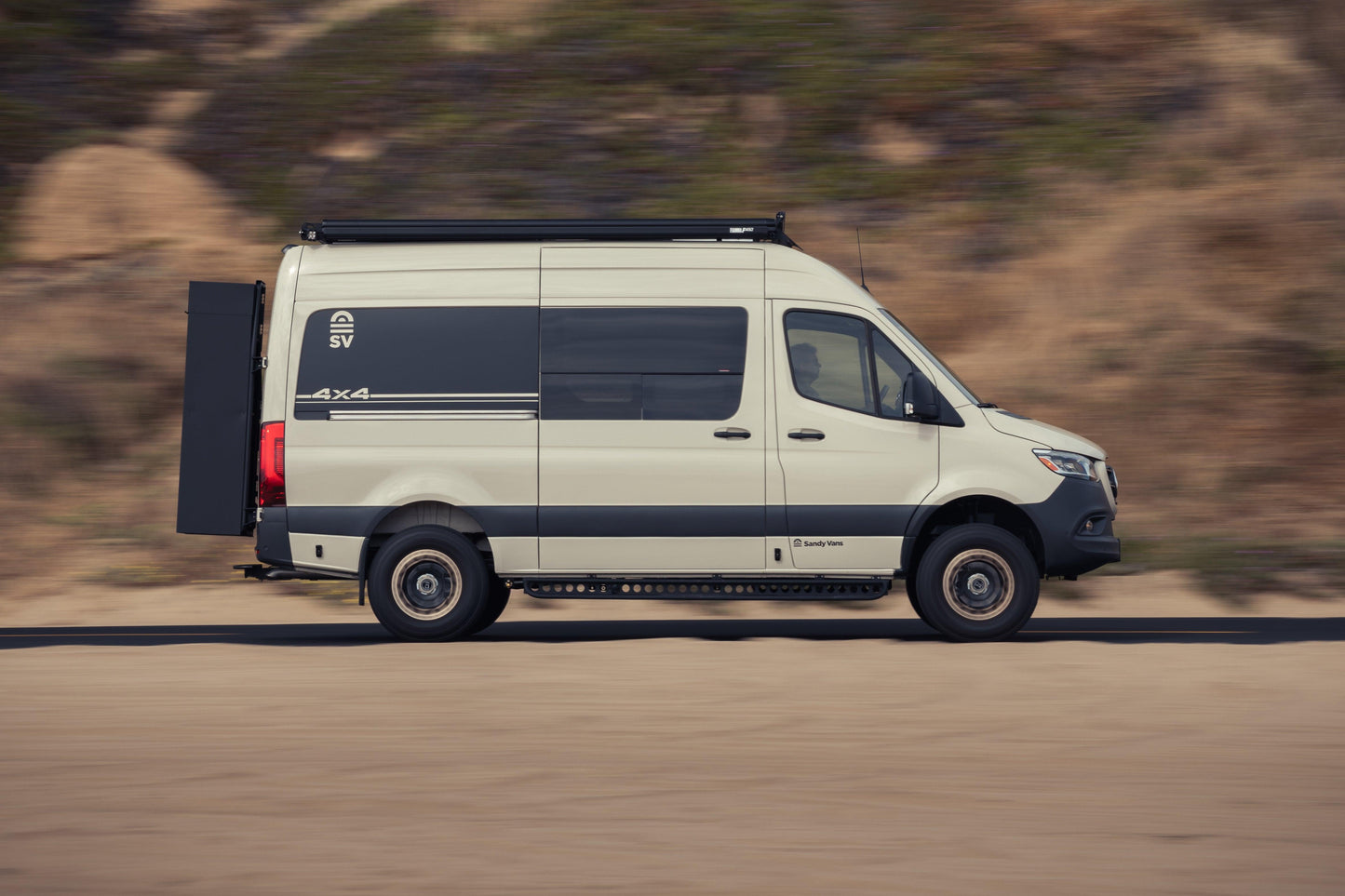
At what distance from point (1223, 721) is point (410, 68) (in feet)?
63.7

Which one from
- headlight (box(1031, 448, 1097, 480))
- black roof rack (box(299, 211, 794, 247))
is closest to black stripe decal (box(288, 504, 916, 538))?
headlight (box(1031, 448, 1097, 480))

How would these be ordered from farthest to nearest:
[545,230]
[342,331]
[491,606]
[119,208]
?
[119,208], [491,606], [545,230], [342,331]

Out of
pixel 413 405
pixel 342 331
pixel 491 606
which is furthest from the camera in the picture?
pixel 491 606

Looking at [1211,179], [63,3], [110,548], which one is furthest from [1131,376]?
Result: [63,3]

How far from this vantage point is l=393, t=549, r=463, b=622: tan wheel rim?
1111 cm

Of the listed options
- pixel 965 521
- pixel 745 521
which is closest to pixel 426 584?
pixel 745 521

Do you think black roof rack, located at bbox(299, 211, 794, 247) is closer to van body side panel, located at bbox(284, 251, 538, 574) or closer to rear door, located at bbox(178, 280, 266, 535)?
van body side panel, located at bbox(284, 251, 538, 574)

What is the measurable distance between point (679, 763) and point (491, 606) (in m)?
4.63

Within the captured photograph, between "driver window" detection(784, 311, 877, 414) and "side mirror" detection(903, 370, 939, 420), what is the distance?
26 cm

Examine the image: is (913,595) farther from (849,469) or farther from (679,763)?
(679,763)

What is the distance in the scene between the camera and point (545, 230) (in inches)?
443

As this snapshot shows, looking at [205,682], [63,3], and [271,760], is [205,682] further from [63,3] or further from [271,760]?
[63,3]

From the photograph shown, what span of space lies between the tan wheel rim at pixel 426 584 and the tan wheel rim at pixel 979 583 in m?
3.49

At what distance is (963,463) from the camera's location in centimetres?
1085
